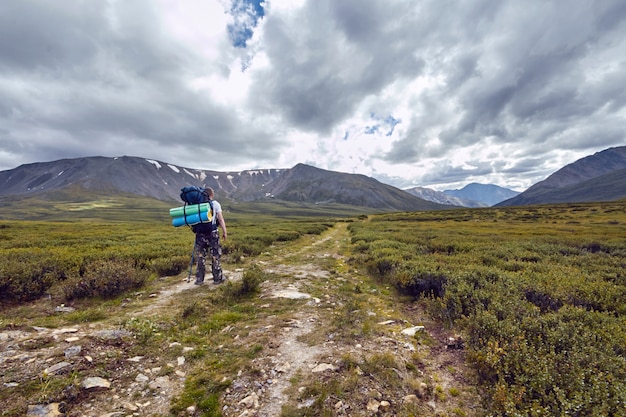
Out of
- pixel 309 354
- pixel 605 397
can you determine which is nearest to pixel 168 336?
pixel 309 354

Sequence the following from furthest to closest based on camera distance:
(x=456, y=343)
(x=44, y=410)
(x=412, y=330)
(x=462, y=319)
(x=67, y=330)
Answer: (x=462, y=319) → (x=412, y=330) → (x=456, y=343) → (x=67, y=330) → (x=44, y=410)

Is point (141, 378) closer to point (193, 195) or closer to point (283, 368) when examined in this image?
point (283, 368)

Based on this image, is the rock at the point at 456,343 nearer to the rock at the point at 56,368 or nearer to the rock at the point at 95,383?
the rock at the point at 95,383

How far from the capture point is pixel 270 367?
4977 millimetres

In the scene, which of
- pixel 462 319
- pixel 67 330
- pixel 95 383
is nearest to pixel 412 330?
pixel 462 319

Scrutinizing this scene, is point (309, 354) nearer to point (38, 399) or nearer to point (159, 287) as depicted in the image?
point (38, 399)

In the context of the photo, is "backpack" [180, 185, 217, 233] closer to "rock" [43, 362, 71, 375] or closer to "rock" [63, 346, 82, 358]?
"rock" [63, 346, 82, 358]

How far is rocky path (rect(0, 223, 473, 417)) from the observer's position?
13.1 feet

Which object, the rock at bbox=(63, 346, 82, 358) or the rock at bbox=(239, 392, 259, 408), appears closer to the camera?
the rock at bbox=(239, 392, 259, 408)

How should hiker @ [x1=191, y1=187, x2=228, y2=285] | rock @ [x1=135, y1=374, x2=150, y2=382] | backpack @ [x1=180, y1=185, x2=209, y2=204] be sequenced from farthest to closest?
hiker @ [x1=191, y1=187, x2=228, y2=285]
backpack @ [x1=180, y1=185, x2=209, y2=204]
rock @ [x1=135, y1=374, x2=150, y2=382]

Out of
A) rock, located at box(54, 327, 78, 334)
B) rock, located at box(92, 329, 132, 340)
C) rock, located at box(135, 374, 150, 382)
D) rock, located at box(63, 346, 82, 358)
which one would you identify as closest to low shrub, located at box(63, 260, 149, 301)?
rock, located at box(54, 327, 78, 334)

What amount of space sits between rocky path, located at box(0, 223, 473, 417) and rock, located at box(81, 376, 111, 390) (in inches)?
0.5

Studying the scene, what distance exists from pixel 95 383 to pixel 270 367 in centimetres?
283

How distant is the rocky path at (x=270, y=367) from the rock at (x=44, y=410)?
0.04 feet
